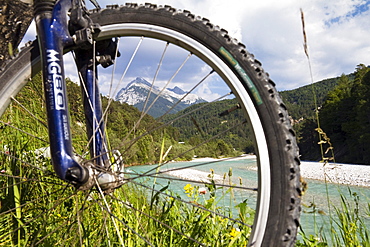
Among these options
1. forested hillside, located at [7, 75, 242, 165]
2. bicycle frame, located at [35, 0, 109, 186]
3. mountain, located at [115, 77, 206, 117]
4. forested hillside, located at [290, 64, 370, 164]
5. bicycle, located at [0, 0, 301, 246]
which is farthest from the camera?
forested hillside, located at [290, 64, 370, 164]

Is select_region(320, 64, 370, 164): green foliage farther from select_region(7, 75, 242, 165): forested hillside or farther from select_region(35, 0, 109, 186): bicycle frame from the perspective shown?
select_region(35, 0, 109, 186): bicycle frame

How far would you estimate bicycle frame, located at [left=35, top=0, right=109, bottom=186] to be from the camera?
115 cm

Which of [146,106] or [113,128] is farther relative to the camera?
[113,128]

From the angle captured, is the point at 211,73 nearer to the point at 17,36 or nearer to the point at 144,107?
the point at 144,107

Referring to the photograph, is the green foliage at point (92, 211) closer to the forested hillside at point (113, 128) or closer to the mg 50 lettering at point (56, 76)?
the forested hillside at point (113, 128)

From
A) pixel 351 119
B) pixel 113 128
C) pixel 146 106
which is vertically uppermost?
pixel 351 119

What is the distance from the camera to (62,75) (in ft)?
3.95

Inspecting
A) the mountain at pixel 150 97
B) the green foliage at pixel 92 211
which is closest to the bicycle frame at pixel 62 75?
the green foliage at pixel 92 211

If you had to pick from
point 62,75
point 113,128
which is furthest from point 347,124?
point 62,75

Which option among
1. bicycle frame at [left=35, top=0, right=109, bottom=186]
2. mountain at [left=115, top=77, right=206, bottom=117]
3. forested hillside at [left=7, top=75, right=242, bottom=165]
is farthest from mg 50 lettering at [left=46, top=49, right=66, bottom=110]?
forested hillside at [left=7, top=75, right=242, bottom=165]

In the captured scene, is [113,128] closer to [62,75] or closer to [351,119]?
[62,75]

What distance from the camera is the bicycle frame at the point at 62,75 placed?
1.15 meters

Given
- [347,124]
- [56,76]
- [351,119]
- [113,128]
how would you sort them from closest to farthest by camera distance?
[56,76]
[113,128]
[347,124]
[351,119]

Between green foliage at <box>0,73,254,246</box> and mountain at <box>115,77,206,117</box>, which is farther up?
mountain at <box>115,77,206,117</box>
